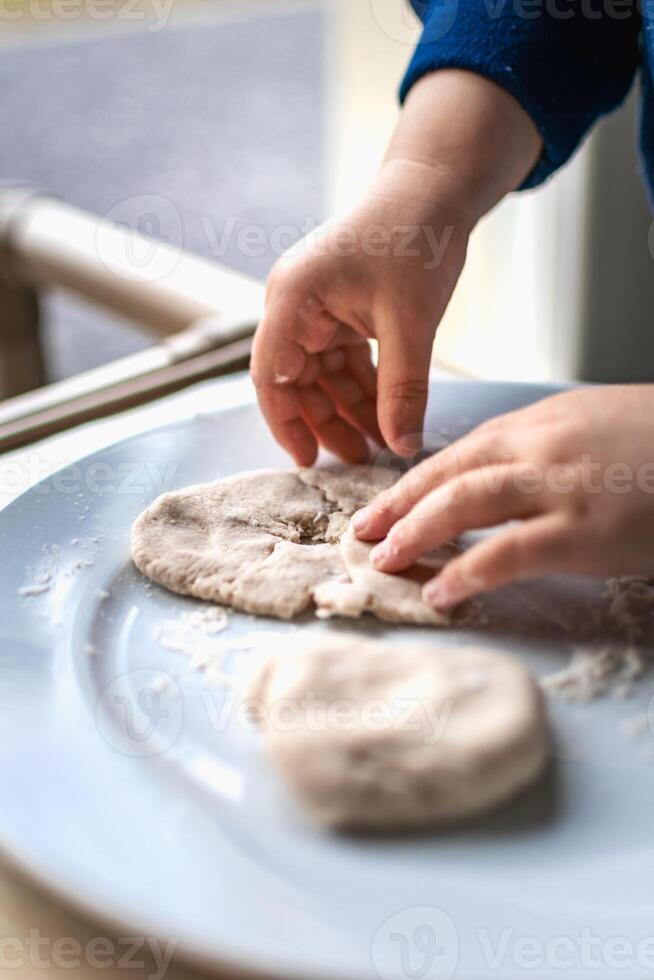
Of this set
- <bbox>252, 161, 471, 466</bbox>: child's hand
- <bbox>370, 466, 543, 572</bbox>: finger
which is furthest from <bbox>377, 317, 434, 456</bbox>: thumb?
<bbox>370, 466, 543, 572</bbox>: finger

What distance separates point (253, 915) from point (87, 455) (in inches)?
13.1

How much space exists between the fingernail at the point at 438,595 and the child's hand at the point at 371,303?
0.46 ft

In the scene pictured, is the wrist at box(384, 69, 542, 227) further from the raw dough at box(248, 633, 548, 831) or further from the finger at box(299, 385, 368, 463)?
the raw dough at box(248, 633, 548, 831)

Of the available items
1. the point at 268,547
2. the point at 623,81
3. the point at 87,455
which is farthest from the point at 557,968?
the point at 623,81

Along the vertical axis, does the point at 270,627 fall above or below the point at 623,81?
below

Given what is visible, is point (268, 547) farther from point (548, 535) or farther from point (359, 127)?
point (359, 127)

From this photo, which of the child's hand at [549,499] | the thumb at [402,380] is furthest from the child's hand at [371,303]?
the child's hand at [549,499]

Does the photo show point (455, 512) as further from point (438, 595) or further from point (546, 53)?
point (546, 53)

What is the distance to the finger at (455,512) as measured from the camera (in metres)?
0.42

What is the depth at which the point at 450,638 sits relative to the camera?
422 mm

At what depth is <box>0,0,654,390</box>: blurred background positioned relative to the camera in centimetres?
105

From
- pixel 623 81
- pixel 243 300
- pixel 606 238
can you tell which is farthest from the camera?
pixel 606 238

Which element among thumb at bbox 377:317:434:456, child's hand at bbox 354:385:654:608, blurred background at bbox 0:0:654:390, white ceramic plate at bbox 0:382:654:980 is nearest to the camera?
white ceramic plate at bbox 0:382:654:980

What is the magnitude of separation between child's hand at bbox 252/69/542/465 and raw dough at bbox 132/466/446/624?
0.04m
